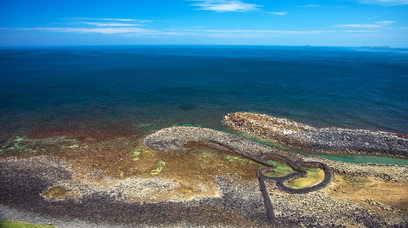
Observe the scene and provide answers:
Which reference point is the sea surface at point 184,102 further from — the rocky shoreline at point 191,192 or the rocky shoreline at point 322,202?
the rocky shoreline at point 322,202

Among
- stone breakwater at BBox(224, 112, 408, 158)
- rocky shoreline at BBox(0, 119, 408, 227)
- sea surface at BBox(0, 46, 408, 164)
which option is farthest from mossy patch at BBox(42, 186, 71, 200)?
stone breakwater at BBox(224, 112, 408, 158)

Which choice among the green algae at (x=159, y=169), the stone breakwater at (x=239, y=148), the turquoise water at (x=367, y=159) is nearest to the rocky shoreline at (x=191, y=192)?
the stone breakwater at (x=239, y=148)

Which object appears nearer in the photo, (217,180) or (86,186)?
(86,186)

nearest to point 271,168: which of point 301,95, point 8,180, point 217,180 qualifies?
point 217,180

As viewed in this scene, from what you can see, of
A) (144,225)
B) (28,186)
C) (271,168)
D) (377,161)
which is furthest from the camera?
(377,161)

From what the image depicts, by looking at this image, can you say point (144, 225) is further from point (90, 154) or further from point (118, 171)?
point (90, 154)

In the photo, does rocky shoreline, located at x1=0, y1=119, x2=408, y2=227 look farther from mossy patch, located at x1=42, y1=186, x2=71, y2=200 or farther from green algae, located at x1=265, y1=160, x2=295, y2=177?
green algae, located at x1=265, y1=160, x2=295, y2=177

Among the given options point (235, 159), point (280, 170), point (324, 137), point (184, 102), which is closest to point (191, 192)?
point (235, 159)
